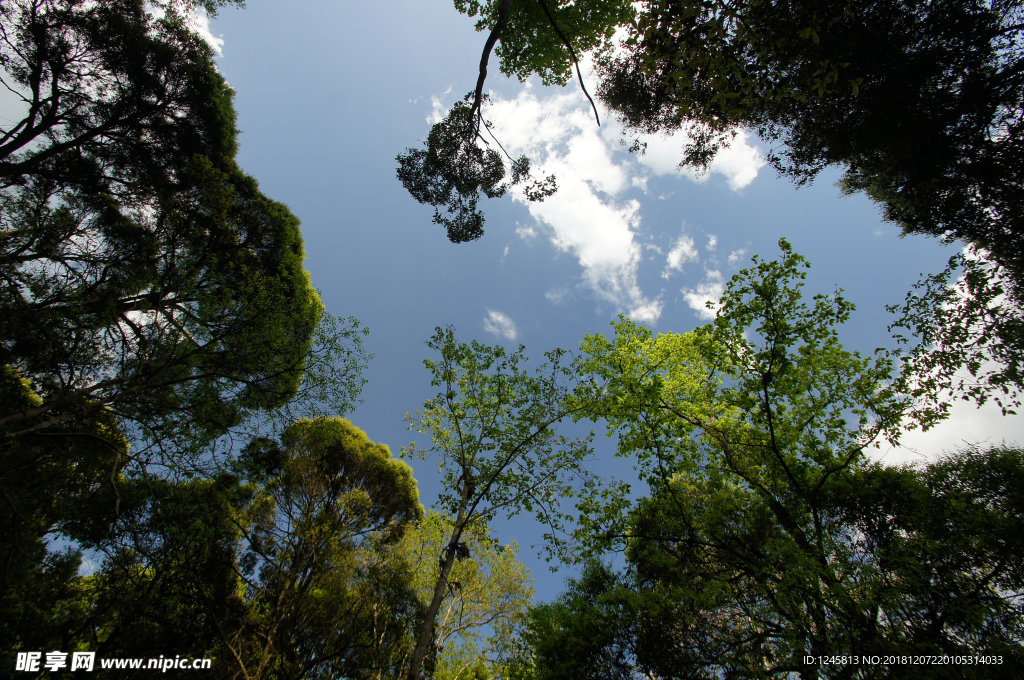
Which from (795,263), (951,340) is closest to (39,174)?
(795,263)

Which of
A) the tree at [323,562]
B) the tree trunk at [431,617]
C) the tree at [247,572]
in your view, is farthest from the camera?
the tree at [323,562]

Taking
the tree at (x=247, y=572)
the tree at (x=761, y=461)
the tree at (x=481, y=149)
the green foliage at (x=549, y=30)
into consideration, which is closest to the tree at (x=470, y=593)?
the tree at (x=247, y=572)

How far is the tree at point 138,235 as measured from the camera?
276 inches

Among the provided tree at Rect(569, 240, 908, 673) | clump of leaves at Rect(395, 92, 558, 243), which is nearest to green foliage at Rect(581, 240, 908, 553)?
tree at Rect(569, 240, 908, 673)

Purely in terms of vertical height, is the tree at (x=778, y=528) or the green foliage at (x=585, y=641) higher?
the tree at (x=778, y=528)

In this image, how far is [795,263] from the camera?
22.5ft

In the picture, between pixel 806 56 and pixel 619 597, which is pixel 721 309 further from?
pixel 619 597

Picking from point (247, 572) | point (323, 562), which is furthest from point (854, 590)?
point (247, 572)

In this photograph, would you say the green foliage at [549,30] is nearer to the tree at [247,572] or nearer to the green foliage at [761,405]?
the green foliage at [761,405]

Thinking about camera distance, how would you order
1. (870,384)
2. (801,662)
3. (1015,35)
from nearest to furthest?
(801,662)
(1015,35)
(870,384)

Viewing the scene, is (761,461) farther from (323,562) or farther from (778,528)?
(323,562)

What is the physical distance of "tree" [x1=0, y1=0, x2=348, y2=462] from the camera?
7.02m

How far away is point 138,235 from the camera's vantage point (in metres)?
8.49

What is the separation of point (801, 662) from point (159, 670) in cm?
1241
